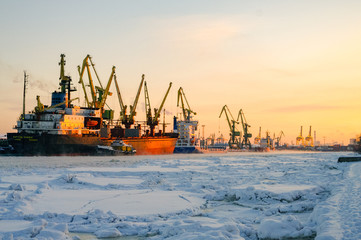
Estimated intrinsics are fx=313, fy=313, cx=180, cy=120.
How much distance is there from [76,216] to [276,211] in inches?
235

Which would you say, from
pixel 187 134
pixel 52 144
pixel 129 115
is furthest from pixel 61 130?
pixel 187 134

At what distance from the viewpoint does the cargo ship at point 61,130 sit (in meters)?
55.1

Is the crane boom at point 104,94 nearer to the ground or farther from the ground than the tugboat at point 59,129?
farther from the ground

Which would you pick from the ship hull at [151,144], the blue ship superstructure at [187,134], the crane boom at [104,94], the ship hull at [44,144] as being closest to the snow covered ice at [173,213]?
the ship hull at [44,144]

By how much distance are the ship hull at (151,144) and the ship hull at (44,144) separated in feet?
49.1

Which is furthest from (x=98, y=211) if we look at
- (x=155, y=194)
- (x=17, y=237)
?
(x=155, y=194)

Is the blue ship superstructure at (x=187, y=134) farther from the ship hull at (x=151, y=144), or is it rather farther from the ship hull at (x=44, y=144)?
the ship hull at (x=44, y=144)

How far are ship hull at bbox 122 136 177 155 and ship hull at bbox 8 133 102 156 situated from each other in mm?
14956

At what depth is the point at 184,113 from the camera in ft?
412

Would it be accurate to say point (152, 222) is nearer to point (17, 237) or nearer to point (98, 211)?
point (98, 211)

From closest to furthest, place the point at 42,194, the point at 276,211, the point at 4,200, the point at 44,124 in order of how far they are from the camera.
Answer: the point at 276,211 < the point at 4,200 < the point at 42,194 < the point at 44,124

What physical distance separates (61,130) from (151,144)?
25.8m

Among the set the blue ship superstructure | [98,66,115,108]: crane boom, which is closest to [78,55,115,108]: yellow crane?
[98,66,115,108]: crane boom

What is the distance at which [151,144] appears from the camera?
260ft
